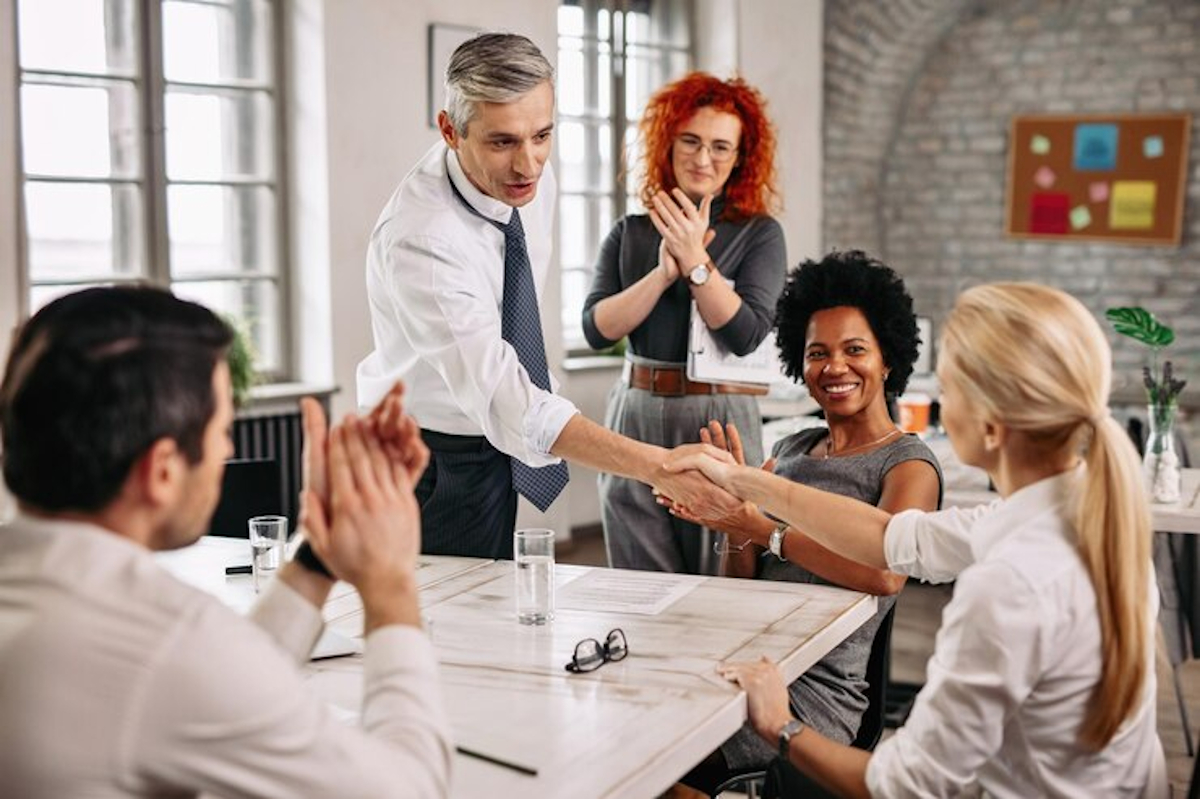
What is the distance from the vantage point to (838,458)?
2504 mm

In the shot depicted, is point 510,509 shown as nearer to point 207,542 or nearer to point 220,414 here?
point 207,542

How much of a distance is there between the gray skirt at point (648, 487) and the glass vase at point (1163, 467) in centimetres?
94

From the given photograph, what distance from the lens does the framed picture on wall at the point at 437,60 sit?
5617 millimetres

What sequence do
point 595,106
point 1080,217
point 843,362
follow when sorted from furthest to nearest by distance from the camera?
point 1080,217 → point 595,106 → point 843,362

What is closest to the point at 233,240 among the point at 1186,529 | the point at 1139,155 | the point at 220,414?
the point at 1186,529

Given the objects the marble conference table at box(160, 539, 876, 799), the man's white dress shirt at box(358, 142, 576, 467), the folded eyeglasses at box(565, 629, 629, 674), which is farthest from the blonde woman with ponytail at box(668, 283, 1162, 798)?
the man's white dress shirt at box(358, 142, 576, 467)

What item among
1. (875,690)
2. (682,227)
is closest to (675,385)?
(682,227)

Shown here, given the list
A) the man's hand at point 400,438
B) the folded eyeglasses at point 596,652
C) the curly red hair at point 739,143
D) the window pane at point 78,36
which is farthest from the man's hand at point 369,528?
the window pane at point 78,36

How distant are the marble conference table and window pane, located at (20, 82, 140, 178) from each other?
2.71 meters

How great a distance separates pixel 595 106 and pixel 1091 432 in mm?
5457

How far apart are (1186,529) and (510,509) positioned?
1.66 m

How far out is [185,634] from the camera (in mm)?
1094

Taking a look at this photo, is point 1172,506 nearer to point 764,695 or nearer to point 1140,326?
point 1140,326

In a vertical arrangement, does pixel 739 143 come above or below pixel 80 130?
below
